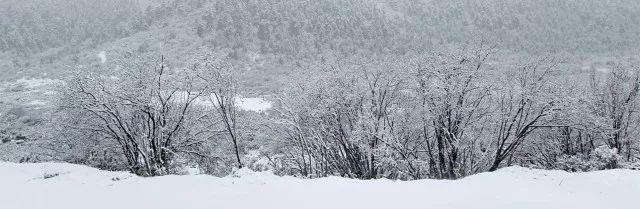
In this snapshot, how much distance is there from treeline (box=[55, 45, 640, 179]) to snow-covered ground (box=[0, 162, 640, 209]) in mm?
5169

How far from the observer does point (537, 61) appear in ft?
67.6

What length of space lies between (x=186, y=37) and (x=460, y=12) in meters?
46.6

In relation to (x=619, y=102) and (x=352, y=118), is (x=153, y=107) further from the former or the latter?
(x=619, y=102)

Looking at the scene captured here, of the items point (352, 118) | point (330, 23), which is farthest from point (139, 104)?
point (330, 23)

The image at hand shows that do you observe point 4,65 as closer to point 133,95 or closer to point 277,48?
point 277,48

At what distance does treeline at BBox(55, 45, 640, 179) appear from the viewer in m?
17.3

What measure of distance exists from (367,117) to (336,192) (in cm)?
808

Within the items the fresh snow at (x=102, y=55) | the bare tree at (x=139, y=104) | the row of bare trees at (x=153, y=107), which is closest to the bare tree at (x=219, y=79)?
the row of bare trees at (x=153, y=107)

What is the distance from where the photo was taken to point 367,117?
1770 centimetres

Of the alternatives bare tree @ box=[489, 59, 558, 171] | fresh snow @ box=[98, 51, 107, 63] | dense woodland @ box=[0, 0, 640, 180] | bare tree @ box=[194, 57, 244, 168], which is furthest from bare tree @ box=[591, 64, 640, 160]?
fresh snow @ box=[98, 51, 107, 63]

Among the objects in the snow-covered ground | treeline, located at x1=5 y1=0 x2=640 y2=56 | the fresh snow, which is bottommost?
the snow-covered ground

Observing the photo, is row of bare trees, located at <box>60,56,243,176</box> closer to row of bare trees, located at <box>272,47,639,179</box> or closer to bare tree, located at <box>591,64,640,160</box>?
row of bare trees, located at <box>272,47,639,179</box>

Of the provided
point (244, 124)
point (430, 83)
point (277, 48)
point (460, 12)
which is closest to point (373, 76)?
point (430, 83)

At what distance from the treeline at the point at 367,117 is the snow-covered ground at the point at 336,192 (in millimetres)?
5169
